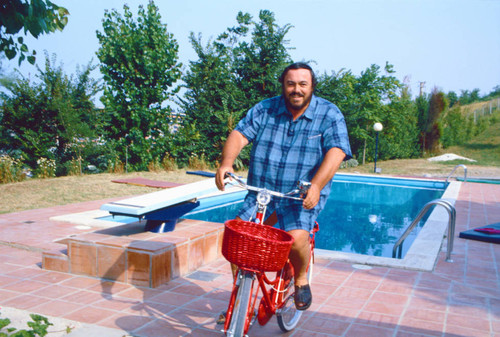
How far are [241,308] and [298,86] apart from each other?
1.25 metres

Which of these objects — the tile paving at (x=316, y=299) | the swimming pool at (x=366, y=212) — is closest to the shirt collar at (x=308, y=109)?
the tile paving at (x=316, y=299)

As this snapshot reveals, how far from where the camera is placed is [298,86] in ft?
8.25

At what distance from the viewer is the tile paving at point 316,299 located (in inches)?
115

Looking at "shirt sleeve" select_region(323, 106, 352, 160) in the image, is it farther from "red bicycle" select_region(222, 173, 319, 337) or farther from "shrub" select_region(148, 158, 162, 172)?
"shrub" select_region(148, 158, 162, 172)

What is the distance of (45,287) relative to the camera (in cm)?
350

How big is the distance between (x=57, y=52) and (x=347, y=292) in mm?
11654

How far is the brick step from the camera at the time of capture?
A: 3.58 meters

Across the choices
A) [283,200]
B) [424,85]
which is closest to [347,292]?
[283,200]

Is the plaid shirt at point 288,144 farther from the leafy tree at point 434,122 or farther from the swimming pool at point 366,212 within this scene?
the leafy tree at point 434,122

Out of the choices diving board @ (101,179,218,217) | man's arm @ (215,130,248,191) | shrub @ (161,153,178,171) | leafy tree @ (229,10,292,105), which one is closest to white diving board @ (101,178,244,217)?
diving board @ (101,179,218,217)

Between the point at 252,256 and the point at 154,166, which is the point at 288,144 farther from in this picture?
the point at 154,166

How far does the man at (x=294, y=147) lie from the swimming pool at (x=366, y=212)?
168 inches

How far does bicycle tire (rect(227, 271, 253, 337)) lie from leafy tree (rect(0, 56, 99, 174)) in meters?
11.2

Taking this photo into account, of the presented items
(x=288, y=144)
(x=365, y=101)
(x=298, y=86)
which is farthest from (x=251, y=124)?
(x=365, y=101)
